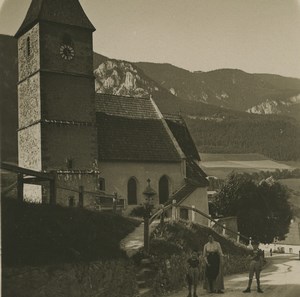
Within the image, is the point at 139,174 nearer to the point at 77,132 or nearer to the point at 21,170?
the point at 77,132

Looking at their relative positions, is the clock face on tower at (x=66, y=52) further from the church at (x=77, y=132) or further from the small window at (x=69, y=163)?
the small window at (x=69, y=163)

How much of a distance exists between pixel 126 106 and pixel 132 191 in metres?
3.33

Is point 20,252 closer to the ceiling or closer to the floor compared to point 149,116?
closer to the floor

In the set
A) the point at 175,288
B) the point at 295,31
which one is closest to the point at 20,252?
the point at 175,288

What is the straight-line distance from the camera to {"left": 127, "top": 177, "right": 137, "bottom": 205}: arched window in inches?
699

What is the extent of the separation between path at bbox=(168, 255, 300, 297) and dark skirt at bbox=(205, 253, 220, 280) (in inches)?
9.3

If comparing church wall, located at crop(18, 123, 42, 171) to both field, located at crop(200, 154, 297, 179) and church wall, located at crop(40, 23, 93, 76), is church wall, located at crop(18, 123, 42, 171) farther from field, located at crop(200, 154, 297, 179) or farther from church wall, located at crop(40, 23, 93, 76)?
field, located at crop(200, 154, 297, 179)

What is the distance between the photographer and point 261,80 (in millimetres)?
9648

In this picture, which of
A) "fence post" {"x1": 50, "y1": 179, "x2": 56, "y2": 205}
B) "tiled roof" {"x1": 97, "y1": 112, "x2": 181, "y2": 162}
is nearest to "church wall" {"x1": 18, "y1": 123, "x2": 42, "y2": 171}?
"tiled roof" {"x1": 97, "y1": 112, "x2": 181, "y2": 162}

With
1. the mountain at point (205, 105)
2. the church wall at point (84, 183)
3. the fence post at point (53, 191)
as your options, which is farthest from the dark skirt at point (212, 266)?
the church wall at point (84, 183)

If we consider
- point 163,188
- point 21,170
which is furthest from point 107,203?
point 21,170

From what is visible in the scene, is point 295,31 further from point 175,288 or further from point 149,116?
point 149,116

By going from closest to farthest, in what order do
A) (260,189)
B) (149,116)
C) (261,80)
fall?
(261,80), (260,189), (149,116)

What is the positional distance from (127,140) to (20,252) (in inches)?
449
